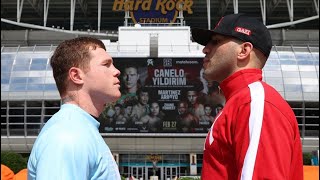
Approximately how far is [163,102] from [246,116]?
120 feet

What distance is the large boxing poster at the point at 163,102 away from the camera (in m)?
38.6

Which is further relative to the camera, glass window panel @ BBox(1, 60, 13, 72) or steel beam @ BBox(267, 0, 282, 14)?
steel beam @ BBox(267, 0, 282, 14)

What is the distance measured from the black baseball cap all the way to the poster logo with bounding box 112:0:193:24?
45337 millimetres

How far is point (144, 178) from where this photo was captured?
39594 millimetres

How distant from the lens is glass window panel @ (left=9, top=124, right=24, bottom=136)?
4138cm

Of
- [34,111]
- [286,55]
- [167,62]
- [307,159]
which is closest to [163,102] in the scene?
[167,62]

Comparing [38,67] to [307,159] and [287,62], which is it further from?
[307,159]

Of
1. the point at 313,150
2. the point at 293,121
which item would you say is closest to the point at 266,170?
the point at 293,121

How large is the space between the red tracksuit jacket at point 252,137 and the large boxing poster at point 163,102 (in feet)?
119

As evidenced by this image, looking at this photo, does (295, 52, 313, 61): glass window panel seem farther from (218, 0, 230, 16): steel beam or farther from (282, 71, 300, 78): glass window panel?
(218, 0, 230, 16): steel beam

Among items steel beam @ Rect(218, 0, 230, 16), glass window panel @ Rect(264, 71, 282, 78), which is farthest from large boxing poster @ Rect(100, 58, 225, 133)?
steel beam @ Rect(218, 0, 230, 16)

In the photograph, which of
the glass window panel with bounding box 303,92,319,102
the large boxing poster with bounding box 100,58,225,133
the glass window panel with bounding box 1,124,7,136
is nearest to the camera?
the large boxing poster with bounding box 100,58,225,133

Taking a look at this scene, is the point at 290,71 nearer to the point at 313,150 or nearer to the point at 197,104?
the point at 313,150

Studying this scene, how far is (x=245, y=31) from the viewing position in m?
2.43
